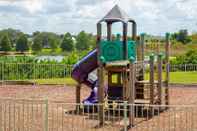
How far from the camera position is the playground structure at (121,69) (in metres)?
11.2

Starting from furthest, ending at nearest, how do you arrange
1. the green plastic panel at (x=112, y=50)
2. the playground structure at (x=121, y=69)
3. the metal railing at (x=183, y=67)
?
1. the metal railing at (x=183, y=67)
2. the green plastic panel at (x=112, y=50)
3. the playground structure at (x=121, y=69)

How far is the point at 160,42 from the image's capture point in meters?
14.0

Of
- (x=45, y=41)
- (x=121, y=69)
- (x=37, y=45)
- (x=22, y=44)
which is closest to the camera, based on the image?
(x=121, y=69)

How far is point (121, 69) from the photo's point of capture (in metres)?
11.5

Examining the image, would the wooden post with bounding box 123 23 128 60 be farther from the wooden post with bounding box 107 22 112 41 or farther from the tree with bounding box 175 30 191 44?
the tree with bounding box 175 30 191 44

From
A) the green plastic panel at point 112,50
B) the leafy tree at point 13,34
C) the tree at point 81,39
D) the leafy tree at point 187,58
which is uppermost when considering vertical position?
the leafy tree at point 13,34

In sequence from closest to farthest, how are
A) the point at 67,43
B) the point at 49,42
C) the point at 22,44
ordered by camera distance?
the point at 67,43, the point at 22,44, the point at 49,42

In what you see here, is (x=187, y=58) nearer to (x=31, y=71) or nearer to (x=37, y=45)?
(x=31, y=71)

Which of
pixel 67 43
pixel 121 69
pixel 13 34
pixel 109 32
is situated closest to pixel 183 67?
pixel 109 32

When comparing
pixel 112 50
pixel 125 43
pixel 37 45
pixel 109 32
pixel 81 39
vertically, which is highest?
pixel 81 39

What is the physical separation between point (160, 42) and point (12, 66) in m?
10.7

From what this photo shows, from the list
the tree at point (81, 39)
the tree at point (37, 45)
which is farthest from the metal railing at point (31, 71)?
the tree at point (37, 45)

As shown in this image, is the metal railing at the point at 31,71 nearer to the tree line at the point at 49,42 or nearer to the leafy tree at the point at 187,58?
the leafy tree at the point at 187,58

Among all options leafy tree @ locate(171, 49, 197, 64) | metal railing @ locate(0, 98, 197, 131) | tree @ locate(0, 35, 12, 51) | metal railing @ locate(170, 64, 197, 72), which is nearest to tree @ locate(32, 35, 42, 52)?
tree @ locate(0, 35, 12, 51)
